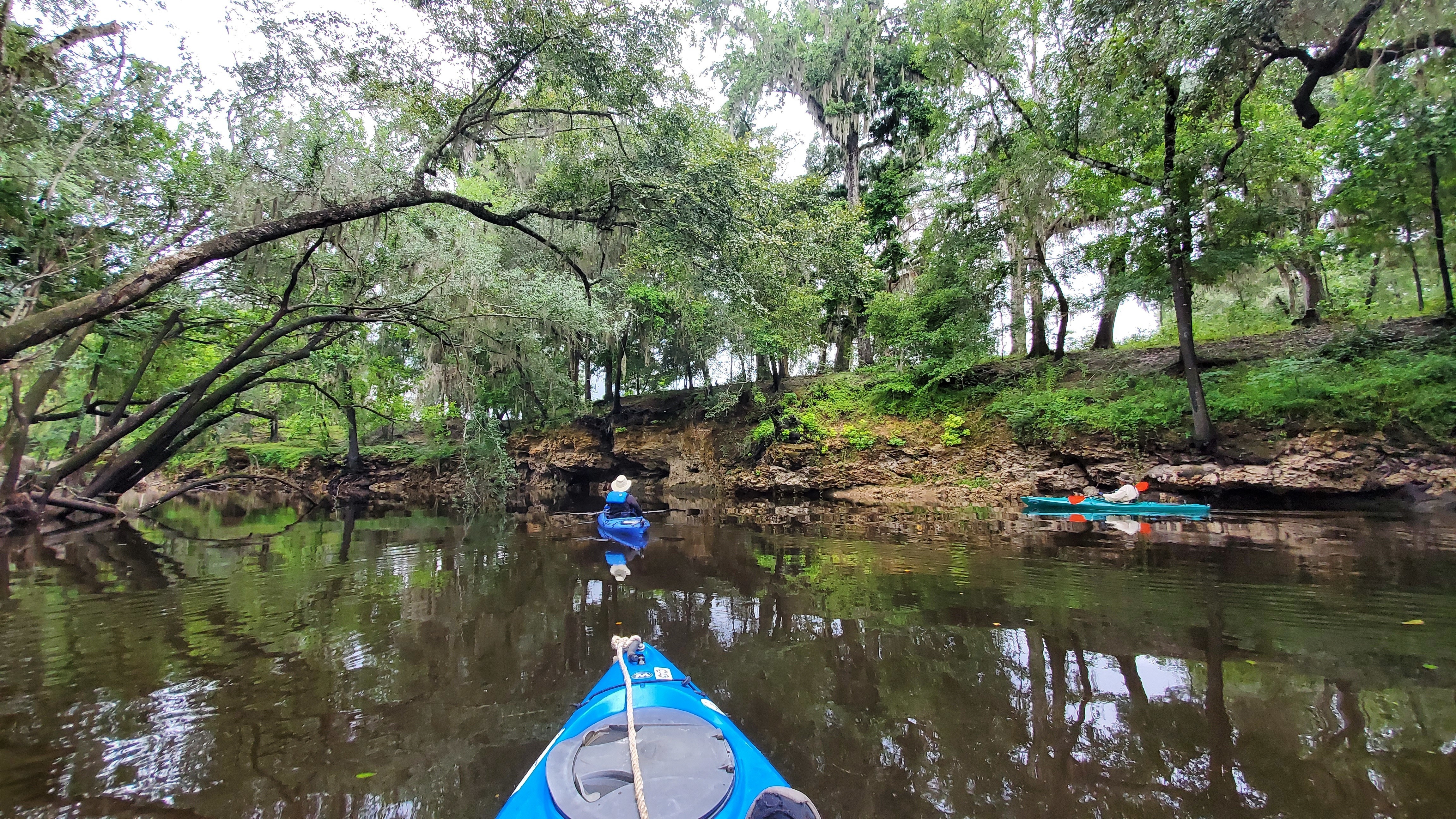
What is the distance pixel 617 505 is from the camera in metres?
11.0

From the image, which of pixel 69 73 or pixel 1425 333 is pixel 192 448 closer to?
pixel 69 73

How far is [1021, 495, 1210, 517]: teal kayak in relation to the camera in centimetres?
965

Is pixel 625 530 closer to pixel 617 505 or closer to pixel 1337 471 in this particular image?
pixel 617 505

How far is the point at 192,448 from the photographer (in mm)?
22078

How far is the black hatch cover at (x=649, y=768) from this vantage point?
192 cm

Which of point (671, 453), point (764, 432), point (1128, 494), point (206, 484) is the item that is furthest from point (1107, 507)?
point (206, 484)

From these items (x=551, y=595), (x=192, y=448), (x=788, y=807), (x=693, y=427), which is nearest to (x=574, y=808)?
(x=788, y=807)

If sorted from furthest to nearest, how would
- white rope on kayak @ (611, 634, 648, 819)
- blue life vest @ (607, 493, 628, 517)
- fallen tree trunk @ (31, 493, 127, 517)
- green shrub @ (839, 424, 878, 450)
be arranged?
green shrub @ (839, 424, 878, 450)
fallen tree trunk @ (31, 493, 127, 517)
blue life vest @ (607, 493, 628, 517)
white rope on kayak @ (611, 634, 648, 819)

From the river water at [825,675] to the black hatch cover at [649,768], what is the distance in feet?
2.44

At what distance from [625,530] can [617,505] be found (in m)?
0.82

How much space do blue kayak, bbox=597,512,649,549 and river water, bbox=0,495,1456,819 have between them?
2293 mm

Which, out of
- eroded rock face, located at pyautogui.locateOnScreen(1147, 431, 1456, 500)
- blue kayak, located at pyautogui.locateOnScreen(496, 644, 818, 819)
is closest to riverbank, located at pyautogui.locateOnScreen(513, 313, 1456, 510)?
eroded rock face, located at pyautogui.locateOnScreen(1147, 431, 1456, 500)

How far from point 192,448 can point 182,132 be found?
1890 cm

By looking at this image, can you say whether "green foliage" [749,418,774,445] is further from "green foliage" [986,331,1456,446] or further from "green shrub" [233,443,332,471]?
"green shrub" [233,443,332,471]
